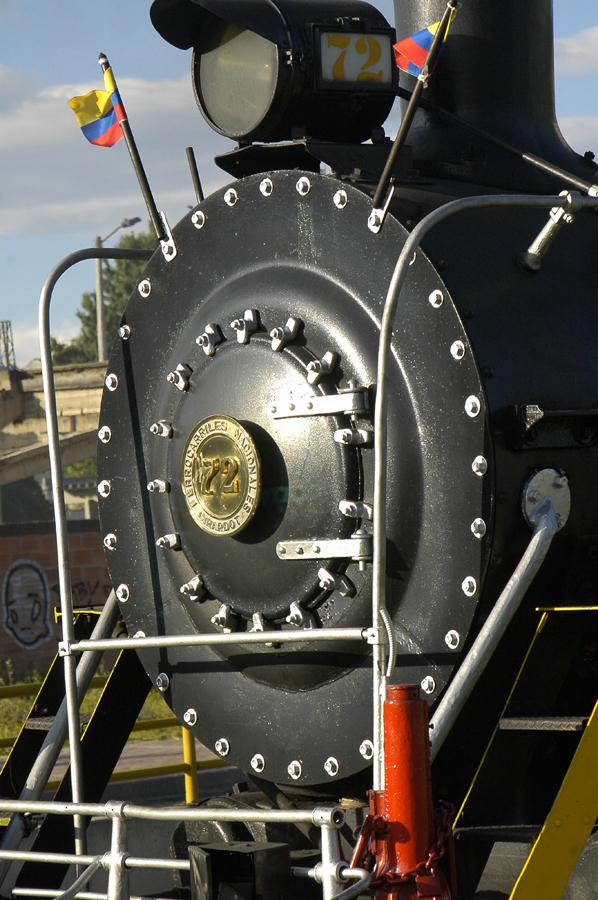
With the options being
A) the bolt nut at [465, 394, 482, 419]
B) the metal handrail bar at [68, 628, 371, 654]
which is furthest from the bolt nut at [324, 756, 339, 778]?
the bolt nut at [465, 394, 482, 419]

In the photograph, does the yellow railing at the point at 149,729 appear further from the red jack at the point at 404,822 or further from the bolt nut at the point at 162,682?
the red jack at the point at 404,822

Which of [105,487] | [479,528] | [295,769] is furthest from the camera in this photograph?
[105,487]

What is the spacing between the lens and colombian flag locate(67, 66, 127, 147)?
195 inches

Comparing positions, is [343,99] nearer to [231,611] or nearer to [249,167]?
[249,167]

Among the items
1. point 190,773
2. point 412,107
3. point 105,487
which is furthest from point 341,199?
point 190,773

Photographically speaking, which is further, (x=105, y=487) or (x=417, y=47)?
(x=105, y=487)

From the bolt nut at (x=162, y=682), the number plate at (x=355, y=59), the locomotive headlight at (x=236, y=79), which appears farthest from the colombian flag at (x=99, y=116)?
the bolt nut at (x=162, y=682)

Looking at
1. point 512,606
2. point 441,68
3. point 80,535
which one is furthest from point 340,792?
point 80,535

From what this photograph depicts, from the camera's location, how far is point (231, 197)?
4.55 m

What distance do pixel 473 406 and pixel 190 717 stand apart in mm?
1540

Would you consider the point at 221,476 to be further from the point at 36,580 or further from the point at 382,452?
the point at 36,580

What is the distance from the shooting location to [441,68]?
4754 millimetres

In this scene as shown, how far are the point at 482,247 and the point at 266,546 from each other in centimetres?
107

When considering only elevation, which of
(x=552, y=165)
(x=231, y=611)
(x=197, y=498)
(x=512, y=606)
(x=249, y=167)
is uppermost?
(x=249, y=167)
